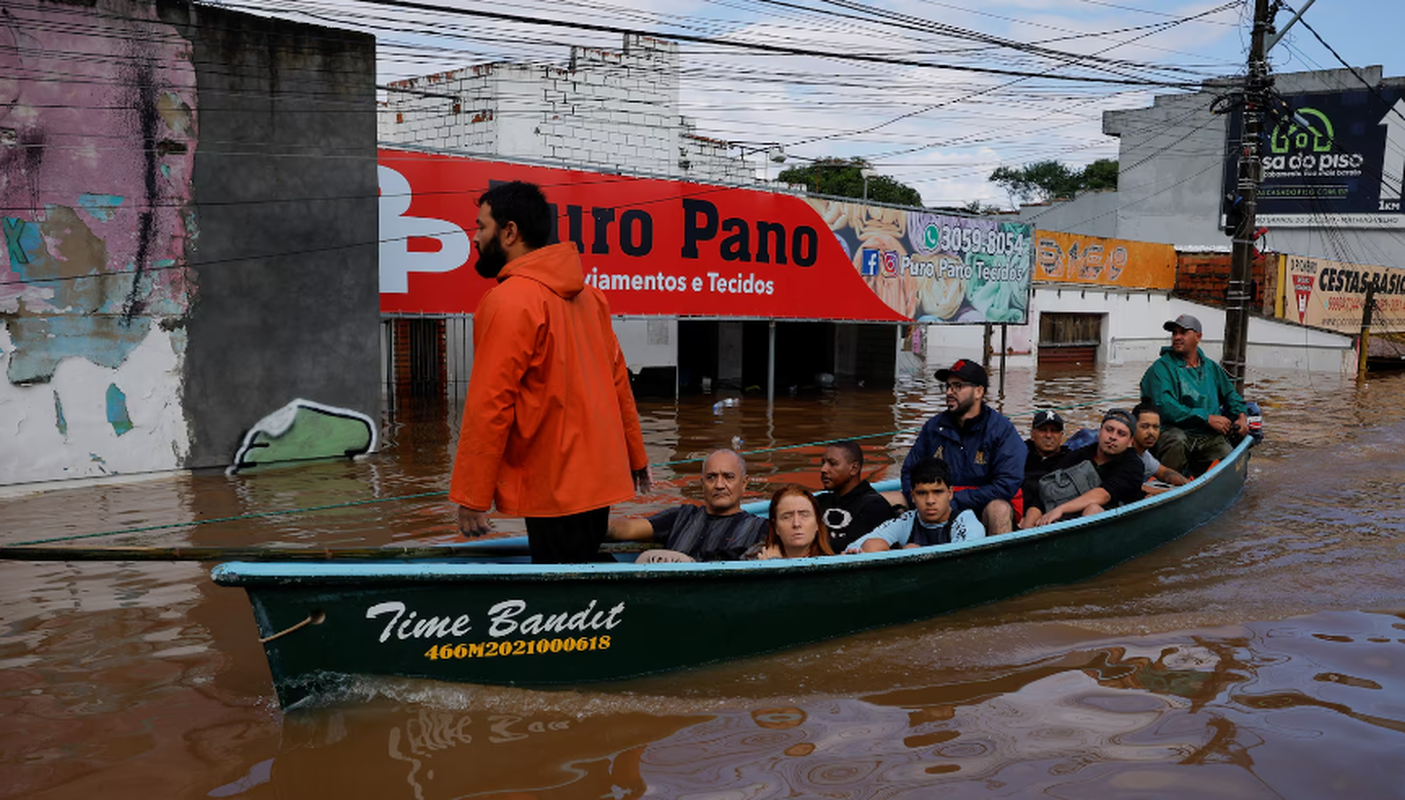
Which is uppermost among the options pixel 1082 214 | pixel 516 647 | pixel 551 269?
pixel 1082 214

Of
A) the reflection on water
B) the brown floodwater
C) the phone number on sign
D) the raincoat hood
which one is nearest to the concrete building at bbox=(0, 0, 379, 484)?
the brown floodwater

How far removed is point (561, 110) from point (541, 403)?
62.6 feet

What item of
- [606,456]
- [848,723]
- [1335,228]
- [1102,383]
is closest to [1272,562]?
[848,723]

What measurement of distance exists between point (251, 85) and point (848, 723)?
920cm

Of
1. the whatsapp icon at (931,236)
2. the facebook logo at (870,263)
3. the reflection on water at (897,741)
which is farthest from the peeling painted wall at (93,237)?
the whatsapp icon at (931,236)

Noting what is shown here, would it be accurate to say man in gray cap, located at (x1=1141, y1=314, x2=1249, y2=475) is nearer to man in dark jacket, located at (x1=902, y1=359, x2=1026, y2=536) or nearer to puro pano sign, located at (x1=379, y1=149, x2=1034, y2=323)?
man in dark jacket, located at (x1=902, y1=359, x2=1026, y2=536)

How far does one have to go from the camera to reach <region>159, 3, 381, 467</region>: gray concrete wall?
35.6 ft

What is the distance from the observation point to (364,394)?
39.8 ft

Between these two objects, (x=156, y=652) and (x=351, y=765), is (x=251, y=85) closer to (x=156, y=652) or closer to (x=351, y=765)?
(x=156, y=652)

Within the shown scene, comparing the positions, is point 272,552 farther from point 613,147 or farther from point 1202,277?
point 1202,277

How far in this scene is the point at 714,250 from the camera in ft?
57.1

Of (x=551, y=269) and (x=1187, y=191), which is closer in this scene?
(x=551, y=269)

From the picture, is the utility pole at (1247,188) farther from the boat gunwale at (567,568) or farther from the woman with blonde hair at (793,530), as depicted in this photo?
the woman with blonde hair at (793,530)

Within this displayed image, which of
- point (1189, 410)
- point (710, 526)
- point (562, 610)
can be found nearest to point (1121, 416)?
point (1189, 410)
